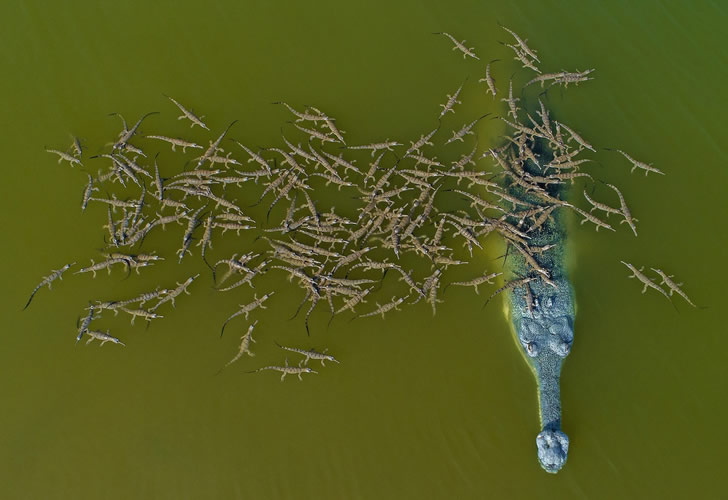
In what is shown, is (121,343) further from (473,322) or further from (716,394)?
(716,394)

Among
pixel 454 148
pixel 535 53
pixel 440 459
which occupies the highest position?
pixel 535 53

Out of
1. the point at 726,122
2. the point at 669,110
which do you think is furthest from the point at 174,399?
the point at 726,122

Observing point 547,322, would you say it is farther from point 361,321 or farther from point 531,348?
point 361,321

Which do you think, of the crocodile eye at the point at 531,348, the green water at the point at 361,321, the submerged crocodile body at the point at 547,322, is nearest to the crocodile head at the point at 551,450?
the submerged crocodile body at the point at 547,322

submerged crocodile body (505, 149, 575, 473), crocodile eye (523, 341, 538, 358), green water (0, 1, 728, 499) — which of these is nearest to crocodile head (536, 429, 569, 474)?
submerged crocodile body (505, 149, 575, 473)

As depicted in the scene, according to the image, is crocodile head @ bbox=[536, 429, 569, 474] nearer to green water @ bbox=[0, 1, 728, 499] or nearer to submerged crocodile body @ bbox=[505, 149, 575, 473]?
submerged crocodile body @ bbox=[505, 149, 575, 473]

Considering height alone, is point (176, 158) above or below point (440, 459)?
above

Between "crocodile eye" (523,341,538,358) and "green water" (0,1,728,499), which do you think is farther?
"crocodile eye" (523,341,538,358)

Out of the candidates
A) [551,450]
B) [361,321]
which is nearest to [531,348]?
[551,450]
